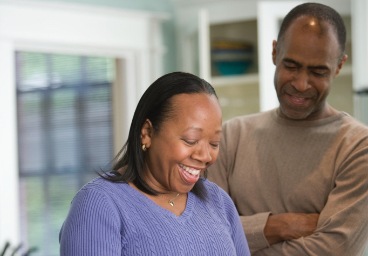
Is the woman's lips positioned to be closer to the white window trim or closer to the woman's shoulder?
the woman's shoulder

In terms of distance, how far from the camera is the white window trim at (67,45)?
13.4ft

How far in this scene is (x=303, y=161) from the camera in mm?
1961

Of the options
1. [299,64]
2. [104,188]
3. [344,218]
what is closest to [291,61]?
[299,64]

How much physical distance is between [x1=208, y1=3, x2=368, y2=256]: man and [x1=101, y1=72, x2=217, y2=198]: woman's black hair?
1.40ft

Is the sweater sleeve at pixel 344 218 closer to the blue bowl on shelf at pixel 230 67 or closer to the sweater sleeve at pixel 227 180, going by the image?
the sweater sleeve at pixel 227 180

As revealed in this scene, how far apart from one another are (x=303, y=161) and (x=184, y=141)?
571 millimetres

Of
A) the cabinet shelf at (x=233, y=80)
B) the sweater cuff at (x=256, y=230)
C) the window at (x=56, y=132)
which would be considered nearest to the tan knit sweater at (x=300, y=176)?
the sweater cuff at (x=256, y=230)

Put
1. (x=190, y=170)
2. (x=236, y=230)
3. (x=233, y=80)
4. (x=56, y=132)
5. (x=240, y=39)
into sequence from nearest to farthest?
(x=190, y=170) < (x=236, y=230) < (x=233, y=80) < (x=240, y=39) < (x=56, y=132)

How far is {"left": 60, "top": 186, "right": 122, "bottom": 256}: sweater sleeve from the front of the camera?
139cm

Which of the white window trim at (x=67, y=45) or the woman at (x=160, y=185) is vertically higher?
the white window trim at (x=67, y=45)

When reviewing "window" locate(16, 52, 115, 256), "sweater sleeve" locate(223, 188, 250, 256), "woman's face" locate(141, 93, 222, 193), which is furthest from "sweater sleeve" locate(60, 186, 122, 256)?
"window" locate(16, 52, 115, 256)

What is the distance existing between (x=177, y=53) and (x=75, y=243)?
143 inches

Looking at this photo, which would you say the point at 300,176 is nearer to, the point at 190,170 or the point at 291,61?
the point at 291,61

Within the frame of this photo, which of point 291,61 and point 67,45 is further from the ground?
point 67,45
